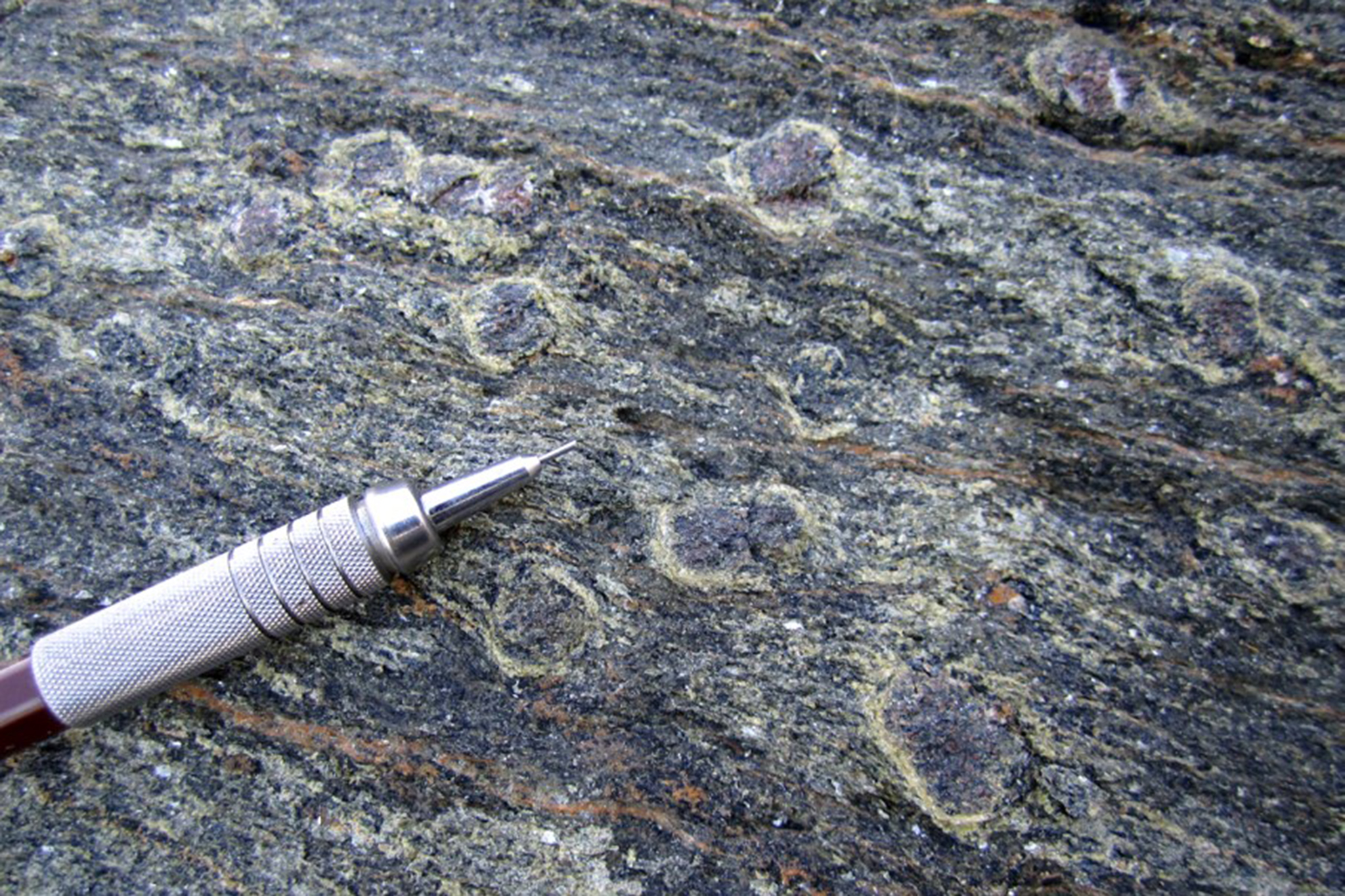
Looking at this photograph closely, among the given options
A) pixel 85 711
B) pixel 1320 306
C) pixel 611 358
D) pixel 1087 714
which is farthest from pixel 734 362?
pixel 85 711

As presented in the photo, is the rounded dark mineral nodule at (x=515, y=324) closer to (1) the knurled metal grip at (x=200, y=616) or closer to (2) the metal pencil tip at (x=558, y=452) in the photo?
(2) the metal pencil tip at (x=558, y=452)

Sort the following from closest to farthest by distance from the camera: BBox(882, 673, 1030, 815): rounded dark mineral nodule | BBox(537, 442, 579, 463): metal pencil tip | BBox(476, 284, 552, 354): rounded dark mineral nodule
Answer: BBox(882, 673, 1030, 815): rounded dark mineral nodule → BBox(537, 442, 579, 463): metal pencil tip → BBox(476, 284, 552, 354): rounded dark mineral nodule

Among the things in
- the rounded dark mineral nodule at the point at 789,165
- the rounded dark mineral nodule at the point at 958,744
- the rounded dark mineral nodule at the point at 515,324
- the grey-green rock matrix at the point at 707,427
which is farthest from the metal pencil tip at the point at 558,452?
the rounded dark mineral nodule at the point at 958,744

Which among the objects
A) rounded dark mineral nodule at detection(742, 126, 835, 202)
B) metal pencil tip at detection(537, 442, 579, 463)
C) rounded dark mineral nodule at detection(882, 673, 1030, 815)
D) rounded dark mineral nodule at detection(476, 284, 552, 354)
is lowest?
rounded dark mineral nodule at detection(882, 673, 1030, 815)

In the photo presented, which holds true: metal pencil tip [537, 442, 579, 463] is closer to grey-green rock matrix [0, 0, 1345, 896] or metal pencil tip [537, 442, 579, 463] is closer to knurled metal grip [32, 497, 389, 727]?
grey-green rock matrix [0, 0, 1345, 896]

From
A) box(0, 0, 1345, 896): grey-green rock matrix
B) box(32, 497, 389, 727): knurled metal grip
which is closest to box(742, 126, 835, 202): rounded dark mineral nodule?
box(0, 0, 1345, 896): grey-green rock matrix

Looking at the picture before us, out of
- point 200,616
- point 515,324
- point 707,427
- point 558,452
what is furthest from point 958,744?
Answer: point 200,616

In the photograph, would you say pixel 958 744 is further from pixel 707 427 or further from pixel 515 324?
pixel 515 324

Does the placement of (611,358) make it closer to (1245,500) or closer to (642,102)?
(642,102)
